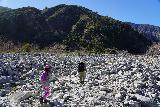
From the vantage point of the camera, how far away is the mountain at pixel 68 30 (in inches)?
4476

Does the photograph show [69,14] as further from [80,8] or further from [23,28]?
[23,28]

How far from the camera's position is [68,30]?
12825 centimetres

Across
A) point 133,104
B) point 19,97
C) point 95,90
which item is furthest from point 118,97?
point 19,97

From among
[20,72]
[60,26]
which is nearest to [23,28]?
[60,26]

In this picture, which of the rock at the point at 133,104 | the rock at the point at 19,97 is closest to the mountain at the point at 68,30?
the rock at the point at 19,97

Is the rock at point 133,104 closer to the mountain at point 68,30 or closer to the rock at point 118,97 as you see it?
the rock at point 118,97

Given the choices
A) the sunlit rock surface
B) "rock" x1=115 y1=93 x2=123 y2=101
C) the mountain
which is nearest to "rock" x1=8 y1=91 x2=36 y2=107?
the sunlit rock surface

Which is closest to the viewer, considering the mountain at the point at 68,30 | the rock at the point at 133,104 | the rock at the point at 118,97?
the rock at the point at 133,104

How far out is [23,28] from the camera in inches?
4783

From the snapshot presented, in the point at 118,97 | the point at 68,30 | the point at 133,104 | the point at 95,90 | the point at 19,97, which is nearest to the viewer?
the point at 133,104

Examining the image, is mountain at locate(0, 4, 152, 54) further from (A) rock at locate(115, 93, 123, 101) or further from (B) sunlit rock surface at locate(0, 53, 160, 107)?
(A) rock at locate(115, 93, 123, 101)

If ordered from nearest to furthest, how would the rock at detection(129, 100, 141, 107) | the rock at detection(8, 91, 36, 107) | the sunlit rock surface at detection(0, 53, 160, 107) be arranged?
the rock at detection(129, 100, 141, 107)
the sunlit rock surface at detection(0, 53, 160, 107)
the rock at detection(8, 91, 36, 107)

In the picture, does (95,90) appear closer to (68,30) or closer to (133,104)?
(133,104)

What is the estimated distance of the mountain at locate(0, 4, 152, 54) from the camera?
114 meters
